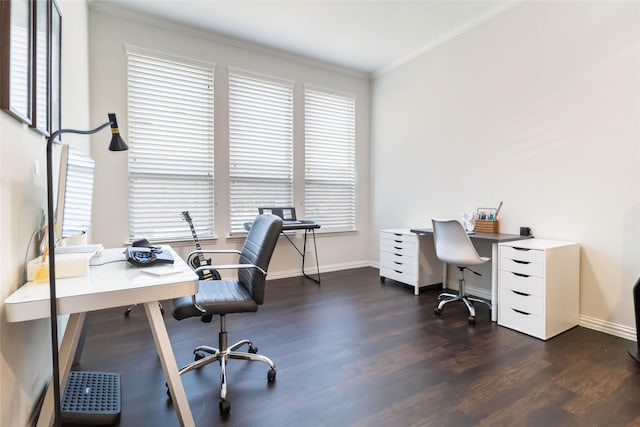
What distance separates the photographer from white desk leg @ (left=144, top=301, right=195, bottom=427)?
4.56 feet

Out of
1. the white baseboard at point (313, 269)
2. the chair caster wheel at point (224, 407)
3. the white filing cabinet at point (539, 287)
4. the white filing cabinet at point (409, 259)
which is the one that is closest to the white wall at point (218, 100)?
the white baseboard at point (313, 269)

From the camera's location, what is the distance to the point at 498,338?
8.47ft

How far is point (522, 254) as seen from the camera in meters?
2.70

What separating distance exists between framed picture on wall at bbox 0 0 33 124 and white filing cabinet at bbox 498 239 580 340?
3286 millimetres

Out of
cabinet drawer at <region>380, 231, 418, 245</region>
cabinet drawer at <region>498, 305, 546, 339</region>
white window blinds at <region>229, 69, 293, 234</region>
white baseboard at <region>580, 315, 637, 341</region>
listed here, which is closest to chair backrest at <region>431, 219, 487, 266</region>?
cabinet drawer at <region>498, 305, 546, 339</region>

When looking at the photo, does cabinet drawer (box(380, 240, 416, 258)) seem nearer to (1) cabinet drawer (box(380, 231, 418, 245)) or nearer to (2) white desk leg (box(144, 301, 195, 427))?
(1) cabinet drawer (box(380, 231, 418, 245))

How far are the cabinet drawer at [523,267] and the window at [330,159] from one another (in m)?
2.60

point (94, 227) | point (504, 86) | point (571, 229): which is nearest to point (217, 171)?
point (94, 227)


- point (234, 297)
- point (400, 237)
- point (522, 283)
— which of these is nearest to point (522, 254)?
point (522, 283)

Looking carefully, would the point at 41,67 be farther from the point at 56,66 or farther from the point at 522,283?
the point at 522,283

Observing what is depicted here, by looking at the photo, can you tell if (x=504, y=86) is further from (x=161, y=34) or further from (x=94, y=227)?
(x=94, y=227)

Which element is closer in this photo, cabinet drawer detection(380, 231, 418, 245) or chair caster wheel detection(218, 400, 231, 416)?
chair caster wheel detection(218, 400, 231, 416)

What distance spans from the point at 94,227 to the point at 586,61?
16.1 ft

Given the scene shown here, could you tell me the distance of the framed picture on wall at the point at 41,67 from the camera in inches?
62.2
